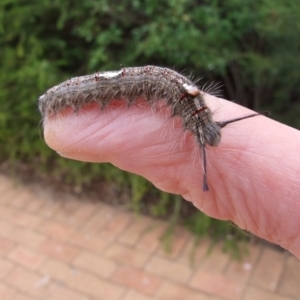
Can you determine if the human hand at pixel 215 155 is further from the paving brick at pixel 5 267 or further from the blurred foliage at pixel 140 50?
the paving brick at pixel 5 267

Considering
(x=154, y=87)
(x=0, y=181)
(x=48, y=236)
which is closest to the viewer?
(x=154, y=87)

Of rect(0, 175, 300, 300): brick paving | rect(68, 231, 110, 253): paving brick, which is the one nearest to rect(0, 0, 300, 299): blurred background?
rect(0, 175, 300, 300): brick paving

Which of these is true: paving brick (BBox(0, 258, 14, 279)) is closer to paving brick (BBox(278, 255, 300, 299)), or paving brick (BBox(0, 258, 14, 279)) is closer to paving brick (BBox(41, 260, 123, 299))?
paving brick (BBox(41, 260, 123, 299))

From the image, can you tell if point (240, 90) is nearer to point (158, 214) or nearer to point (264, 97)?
point (264, 97)

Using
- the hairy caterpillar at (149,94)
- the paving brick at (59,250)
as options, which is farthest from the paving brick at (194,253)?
the hairy caterpillar at (149,94)

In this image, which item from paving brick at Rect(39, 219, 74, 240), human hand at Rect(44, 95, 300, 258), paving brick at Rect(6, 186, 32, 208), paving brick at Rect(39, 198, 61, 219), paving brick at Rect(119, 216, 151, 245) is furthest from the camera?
paving brick at Rect(6, 186, 32, 208)

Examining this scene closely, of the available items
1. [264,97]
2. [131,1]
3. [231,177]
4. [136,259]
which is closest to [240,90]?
[264,97]

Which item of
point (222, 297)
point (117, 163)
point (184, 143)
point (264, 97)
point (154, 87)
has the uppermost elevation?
point (154, 87)
